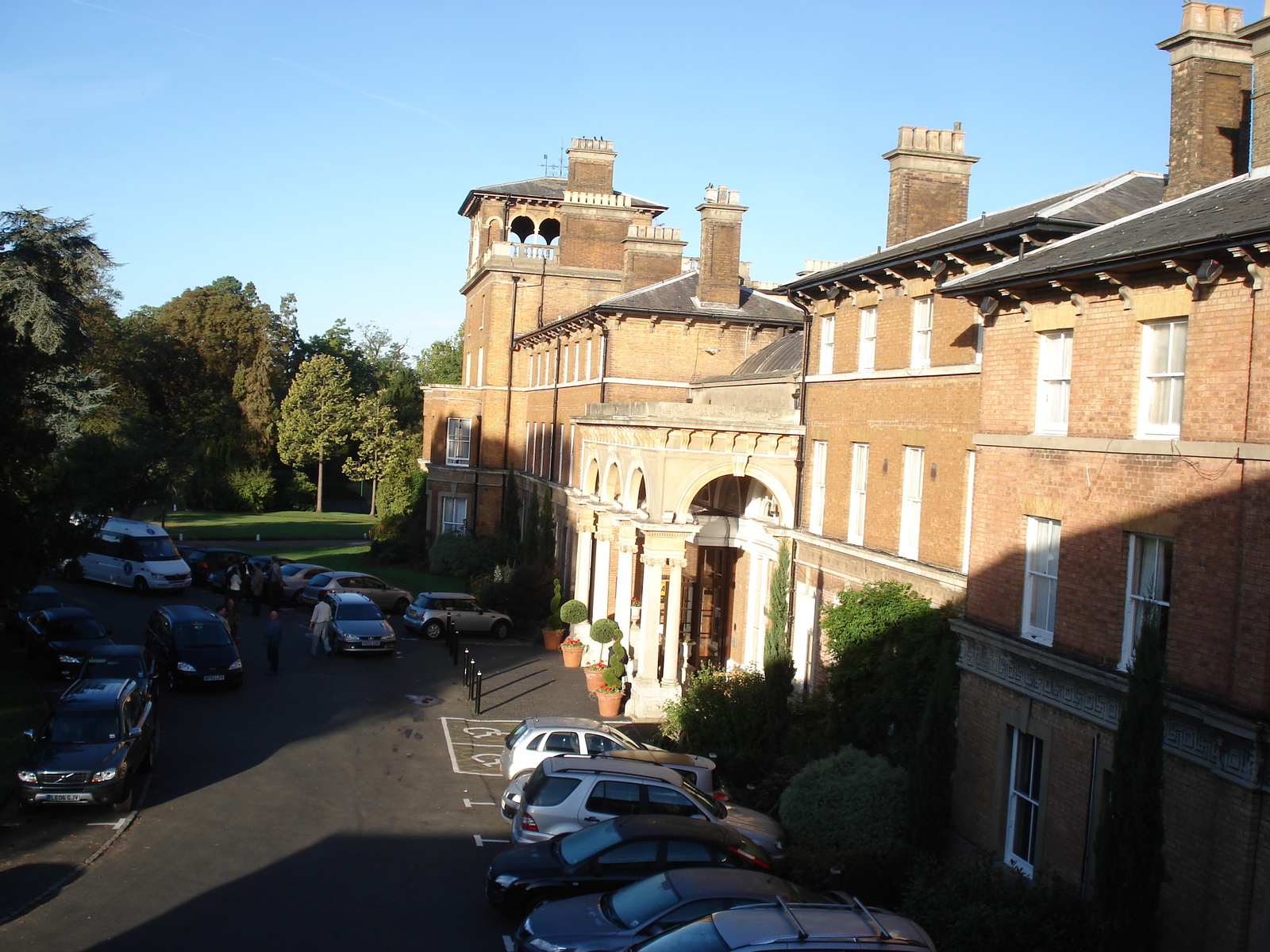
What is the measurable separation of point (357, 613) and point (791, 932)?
25020mm

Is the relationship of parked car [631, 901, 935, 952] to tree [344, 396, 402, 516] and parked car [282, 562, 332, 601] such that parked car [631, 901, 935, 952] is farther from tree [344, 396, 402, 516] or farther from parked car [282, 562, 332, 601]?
tree [344, 396, 402, 516]

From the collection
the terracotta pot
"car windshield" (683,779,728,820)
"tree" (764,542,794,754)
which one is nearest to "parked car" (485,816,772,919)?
"car windshield" (683,779,728,820)

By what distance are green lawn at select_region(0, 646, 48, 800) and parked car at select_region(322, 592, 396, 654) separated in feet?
26.8

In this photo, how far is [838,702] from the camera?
19.6m

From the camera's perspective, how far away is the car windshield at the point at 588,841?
12453mm

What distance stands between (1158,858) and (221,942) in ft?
33.7

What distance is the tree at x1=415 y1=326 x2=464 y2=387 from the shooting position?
306ft

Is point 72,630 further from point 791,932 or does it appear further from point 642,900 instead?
point 791,932

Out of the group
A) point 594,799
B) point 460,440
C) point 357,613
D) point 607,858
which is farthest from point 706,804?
point 460,440

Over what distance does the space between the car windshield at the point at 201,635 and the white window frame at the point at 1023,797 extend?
63.5 ft

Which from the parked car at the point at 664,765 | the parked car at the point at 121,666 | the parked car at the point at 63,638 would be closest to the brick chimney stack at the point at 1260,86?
the parked car at the point at 664,765

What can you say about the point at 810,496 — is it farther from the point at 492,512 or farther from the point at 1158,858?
the point at 492,512

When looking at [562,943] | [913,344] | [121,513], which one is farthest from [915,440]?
[121,513]

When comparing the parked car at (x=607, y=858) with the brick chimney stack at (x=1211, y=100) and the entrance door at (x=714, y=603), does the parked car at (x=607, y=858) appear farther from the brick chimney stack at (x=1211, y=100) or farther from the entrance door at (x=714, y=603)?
the entrance door at (x=714, y=603)
